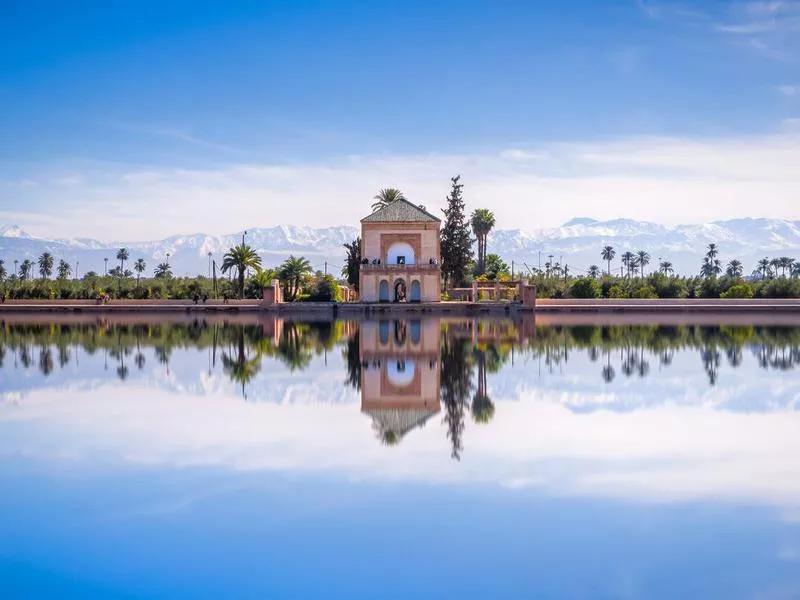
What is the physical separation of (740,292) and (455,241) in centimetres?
1386

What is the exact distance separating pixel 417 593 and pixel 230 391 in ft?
24.3

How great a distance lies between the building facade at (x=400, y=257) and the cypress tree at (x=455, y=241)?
12.3 ft

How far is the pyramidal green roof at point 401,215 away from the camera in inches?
1532

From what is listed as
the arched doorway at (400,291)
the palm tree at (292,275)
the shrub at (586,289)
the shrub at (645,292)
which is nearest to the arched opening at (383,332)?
the arched doorway at (400,291)

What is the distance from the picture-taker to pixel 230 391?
38.9 ft

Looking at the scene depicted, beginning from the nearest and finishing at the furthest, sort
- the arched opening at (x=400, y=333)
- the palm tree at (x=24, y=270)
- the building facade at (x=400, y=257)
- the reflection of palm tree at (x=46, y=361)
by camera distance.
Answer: the reflection of palm tree at (x=46, y=361)
the arched opening at (x=400, y=333)
the building facade at (x=400, y=257)
the palm tree at (x=24, y=270)

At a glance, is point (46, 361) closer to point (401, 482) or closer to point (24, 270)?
point (401, 482)

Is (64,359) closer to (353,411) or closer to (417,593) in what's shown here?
(353,411)

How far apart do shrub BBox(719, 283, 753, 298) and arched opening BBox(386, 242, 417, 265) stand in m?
15.7

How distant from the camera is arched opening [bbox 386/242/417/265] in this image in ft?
129

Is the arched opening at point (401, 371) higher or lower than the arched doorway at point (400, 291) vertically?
lower

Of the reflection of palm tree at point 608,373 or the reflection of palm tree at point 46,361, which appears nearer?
the reflection of palm tree at point 608,373

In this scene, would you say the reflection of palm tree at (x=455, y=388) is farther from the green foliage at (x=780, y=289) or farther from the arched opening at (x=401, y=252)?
the green foliage at (x=780, y=289)

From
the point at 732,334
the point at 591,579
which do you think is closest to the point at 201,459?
the point at 591,579
